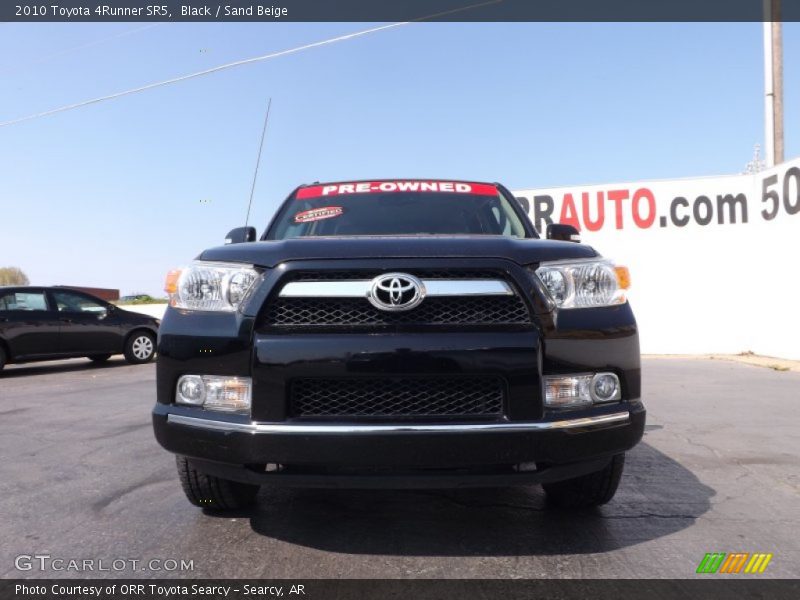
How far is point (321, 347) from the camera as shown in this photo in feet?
7.54

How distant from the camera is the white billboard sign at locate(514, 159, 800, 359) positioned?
37.2ft

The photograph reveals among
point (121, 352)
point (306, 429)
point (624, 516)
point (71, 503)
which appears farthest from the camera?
point (121, 352)

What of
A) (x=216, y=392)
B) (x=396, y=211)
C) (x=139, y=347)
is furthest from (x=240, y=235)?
(x=139, y=347)

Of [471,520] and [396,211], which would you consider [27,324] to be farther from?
[471,520]

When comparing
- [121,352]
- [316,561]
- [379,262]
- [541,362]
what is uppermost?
[379,262]

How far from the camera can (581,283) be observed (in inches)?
99.8

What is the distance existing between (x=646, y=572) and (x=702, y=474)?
5.43 feet

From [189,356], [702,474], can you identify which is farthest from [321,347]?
[702,474]

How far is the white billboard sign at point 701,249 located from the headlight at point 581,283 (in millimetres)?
10049

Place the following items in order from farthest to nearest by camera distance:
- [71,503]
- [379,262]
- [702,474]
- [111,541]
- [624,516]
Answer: [702,474] → [71,503] → [624,516] → [111,541] → [379,262]

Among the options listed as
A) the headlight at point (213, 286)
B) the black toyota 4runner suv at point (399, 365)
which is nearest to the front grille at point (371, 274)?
the black toyota 4runner suv at point (399, 365)

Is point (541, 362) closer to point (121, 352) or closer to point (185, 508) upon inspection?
point (185, 508)

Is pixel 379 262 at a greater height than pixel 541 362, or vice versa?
pixel 379 262

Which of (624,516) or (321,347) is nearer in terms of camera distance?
(321,347)
